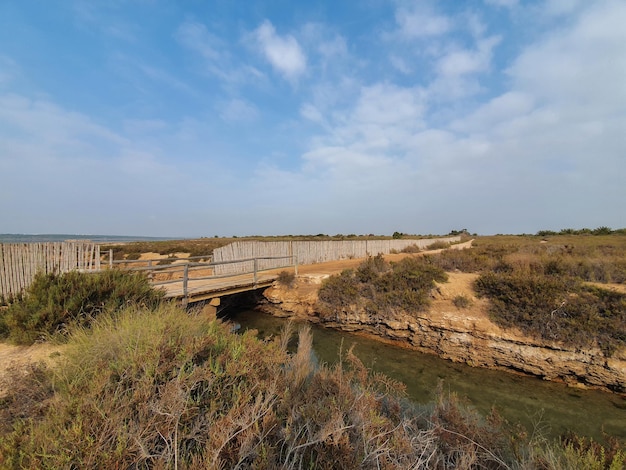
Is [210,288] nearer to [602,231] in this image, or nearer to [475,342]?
[475,342]

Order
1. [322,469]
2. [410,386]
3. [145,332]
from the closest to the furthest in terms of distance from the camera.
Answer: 1. [322,469]
2. [145,332]
3. [410,386]

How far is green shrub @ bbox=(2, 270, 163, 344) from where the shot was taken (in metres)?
4.73

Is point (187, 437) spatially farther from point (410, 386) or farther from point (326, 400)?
point (410, 386)

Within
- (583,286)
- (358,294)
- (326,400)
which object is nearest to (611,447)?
(326,400)

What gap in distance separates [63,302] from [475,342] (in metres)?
9.82

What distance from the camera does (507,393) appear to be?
246 inches

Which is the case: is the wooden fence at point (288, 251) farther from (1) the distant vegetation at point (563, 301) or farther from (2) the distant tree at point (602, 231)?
(2) the distant tree at point (602, 231)

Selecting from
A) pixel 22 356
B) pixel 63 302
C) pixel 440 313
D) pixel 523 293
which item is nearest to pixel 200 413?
pixel 22 356

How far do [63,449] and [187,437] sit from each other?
2.49ft

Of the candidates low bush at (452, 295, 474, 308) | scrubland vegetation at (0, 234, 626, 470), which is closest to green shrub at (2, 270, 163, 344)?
scrubland vegetation at (0, 234, 626, 470)

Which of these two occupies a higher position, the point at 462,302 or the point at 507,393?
the point at 462,302

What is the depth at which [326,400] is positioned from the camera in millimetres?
2947

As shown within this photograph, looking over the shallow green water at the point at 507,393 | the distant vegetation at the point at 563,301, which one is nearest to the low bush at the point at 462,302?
the distant vegetation at the point at 563,301

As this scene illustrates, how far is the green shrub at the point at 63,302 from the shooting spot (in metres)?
4.73
